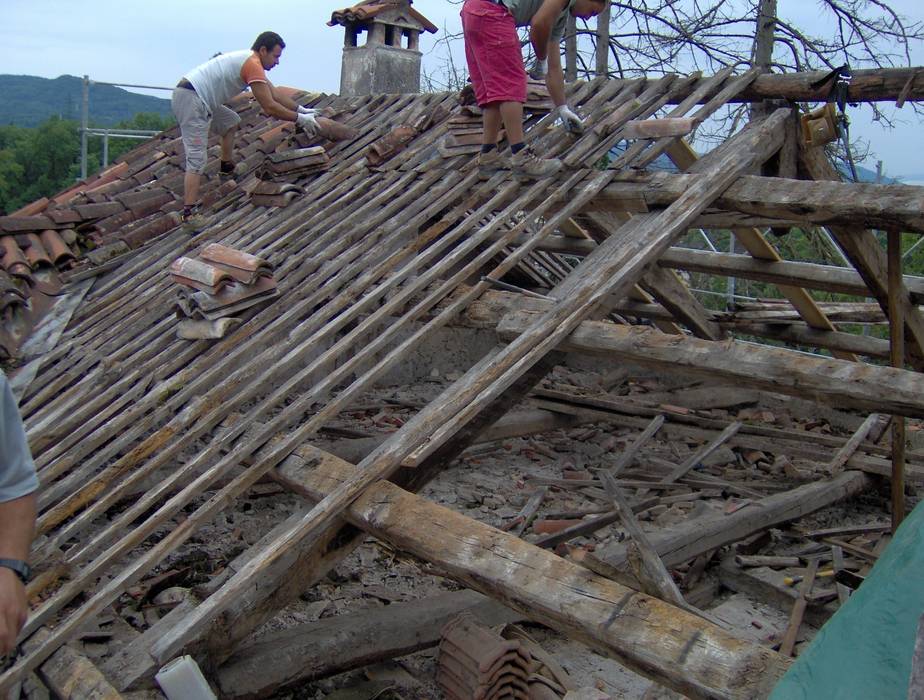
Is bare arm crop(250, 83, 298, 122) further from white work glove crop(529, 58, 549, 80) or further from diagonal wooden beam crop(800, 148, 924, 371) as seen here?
diagonal wooden beam crop(800, 148, 924, 371)

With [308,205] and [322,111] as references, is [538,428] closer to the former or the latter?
[308,205]

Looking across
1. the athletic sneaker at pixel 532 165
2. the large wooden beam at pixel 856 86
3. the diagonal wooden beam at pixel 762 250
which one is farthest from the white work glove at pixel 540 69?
the large wooden beam at pixel 856 86

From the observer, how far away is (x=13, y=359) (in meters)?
5.82

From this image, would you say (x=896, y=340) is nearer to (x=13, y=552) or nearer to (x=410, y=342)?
(x=410, y=342)

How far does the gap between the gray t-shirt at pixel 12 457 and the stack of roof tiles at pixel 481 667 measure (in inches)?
78.7

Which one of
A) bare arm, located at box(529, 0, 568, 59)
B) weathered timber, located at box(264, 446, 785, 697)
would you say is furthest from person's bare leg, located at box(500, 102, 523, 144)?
weathered timber, located at box(264, 446, 785, 697)

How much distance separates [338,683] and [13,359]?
10.6 feet

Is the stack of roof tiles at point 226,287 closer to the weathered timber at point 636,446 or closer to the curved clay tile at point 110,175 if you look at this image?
the weathered timber at point 636,446

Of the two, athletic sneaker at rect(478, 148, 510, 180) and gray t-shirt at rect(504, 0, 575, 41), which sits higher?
gray t-shirt at rect(504, 0, 575, 41)

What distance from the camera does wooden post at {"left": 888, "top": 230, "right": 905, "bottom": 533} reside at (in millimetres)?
5098

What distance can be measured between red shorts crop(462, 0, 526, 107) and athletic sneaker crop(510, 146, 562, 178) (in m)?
0.37

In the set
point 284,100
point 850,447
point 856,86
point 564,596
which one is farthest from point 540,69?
point 564,596

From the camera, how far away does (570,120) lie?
580 cm

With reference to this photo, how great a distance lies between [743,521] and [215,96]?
18.2 feet
